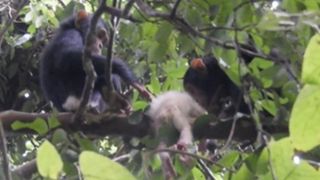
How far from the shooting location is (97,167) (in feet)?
2.22

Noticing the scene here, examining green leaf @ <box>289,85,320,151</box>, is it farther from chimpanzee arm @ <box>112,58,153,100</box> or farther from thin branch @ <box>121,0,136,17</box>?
chimpanzee arm @ <box>112,58,153,100</box>

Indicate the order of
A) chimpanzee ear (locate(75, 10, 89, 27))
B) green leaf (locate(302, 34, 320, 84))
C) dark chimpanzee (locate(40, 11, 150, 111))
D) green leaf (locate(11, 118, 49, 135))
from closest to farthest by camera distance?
green leaf (locate(302, 34, 320, 84)) < green leaf (locate(11, 118, 49, 135)) < dark chimpanzee (locate(40, 11, 150, 111)) < chimpanzee ear (locate(75, 10, 89, 27))

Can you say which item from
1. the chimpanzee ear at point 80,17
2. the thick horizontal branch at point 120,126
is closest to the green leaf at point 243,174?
the thick horizontal branch at point 120,126

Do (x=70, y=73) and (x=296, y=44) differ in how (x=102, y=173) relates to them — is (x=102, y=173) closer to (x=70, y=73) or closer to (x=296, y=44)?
(x=296, y=44)

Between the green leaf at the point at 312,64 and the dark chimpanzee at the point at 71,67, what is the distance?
1676mm

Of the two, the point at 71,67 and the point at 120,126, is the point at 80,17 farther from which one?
the point at 120,126

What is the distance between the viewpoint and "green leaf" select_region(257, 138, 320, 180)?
0.84 metres

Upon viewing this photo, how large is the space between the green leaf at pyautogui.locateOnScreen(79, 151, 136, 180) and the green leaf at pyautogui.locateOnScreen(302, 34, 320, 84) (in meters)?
0.21

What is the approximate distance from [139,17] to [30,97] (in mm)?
2103

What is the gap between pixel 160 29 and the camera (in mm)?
1509

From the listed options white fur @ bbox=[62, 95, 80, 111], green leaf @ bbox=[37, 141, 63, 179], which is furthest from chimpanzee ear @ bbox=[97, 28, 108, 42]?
green leaf @ bbox=[37, 141, 63, 179]

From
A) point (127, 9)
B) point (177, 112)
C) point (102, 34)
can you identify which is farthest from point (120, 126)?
point (102, 34)

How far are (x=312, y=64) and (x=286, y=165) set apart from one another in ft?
0.80

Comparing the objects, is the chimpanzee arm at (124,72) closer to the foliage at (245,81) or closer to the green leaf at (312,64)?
the foliage at (245,81)
